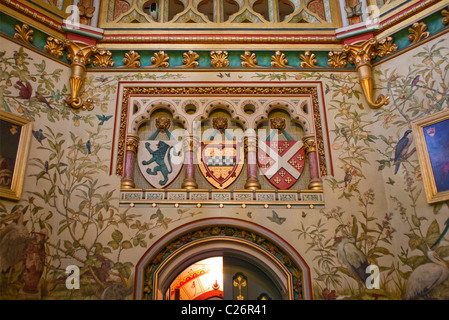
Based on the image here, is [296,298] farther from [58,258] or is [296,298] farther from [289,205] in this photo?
[58,258]

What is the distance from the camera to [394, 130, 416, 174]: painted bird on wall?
6.14m

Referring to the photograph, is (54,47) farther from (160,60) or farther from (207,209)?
(207,209)

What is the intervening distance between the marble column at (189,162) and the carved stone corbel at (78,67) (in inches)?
63.4

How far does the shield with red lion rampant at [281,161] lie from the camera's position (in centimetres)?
655

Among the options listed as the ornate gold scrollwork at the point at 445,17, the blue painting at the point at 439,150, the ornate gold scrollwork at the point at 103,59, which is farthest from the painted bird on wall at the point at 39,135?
the ornate gold scrollwork at the point at 445,17

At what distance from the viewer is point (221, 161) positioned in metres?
6.70

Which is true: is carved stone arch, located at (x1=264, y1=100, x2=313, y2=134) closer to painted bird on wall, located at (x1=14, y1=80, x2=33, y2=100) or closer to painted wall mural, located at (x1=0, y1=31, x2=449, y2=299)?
painted wall mural, located at (x1=0, y1=31, x2=449, y2=299)

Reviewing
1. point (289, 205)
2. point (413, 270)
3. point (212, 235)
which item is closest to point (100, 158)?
point (212, 235)

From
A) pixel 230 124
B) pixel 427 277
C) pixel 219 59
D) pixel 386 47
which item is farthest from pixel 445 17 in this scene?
pixel 427 277

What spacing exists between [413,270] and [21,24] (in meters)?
6.52

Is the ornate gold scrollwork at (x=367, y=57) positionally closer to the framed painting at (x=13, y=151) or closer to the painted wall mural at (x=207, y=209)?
the painted wall mural at (x=207, y=209)

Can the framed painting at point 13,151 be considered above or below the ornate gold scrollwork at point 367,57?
below
